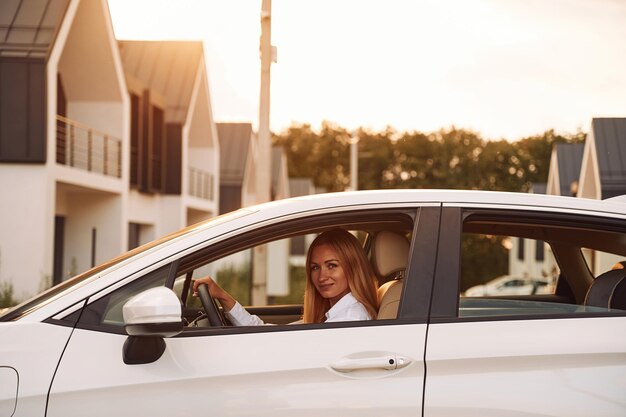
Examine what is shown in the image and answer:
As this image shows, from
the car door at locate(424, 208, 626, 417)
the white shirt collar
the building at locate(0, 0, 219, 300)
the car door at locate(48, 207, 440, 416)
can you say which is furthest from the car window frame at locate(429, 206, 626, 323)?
the building at locate(0, 0, 219, 300)

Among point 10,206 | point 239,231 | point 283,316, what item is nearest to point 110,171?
point 10,206

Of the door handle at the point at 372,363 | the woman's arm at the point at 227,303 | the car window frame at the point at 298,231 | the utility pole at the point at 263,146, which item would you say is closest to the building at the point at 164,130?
the utility pole at the point at 263,146

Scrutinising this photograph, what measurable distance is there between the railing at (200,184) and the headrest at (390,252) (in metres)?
30.0

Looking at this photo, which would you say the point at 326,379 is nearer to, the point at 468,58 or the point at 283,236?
the point at 283,236

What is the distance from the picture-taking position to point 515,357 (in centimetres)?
354

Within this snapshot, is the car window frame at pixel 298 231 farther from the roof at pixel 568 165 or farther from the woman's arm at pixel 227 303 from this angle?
the roof at pixel 568 165

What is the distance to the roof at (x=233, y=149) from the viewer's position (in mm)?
40844

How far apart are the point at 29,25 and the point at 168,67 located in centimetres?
1390

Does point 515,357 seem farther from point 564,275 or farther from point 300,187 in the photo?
point 300,187

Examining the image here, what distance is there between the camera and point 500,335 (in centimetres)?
360

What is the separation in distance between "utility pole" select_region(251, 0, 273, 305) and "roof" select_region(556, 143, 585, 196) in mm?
21853

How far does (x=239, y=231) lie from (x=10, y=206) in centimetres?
1623

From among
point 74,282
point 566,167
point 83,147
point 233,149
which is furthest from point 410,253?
point 233,149

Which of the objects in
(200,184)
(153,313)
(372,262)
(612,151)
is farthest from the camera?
(200,184)
